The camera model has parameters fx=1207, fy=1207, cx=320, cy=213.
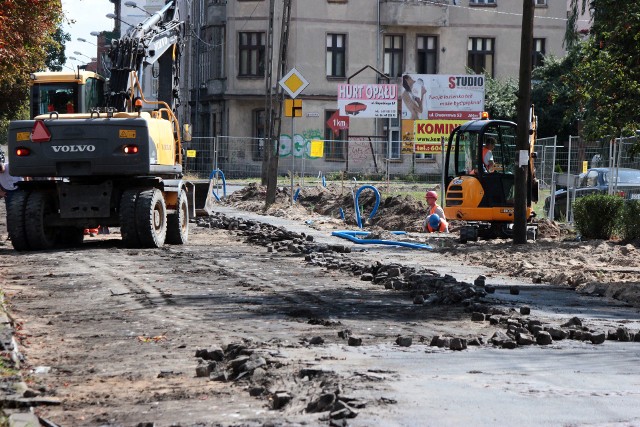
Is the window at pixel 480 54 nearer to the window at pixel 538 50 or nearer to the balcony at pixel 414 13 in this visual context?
the window at pixel 538 50

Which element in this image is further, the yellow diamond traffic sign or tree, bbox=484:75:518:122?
tree, bbox=484:75:518:122

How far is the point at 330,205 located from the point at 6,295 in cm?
2431

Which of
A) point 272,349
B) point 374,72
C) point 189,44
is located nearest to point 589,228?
point 272,349

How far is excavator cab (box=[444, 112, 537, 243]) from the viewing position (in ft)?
81.4

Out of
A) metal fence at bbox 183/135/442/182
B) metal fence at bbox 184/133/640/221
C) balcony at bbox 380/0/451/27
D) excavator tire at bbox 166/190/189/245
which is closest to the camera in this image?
excavator tire at bbox 166/190/189/245

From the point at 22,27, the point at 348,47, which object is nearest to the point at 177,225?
the point at 22,27

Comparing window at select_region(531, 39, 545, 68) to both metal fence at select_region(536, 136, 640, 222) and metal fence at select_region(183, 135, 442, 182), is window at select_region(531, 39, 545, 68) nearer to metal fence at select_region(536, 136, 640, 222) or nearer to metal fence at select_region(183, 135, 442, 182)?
metal fence at select_region(183, 135, 442, 182)

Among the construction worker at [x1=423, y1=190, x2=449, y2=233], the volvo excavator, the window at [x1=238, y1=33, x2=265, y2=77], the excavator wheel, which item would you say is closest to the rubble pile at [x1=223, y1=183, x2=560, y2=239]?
the construction worker at [x1=423, y1=190, x2=449, y2=233]

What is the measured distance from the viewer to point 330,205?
38219 mm

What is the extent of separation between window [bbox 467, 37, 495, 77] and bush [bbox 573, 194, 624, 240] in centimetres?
4283

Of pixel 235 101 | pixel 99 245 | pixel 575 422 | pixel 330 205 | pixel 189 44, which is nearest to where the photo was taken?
pixel 575 422

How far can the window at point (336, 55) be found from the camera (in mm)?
63906

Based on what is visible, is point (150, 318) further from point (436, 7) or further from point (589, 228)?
point (436, 7)

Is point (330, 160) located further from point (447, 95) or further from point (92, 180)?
point (92, 180)
